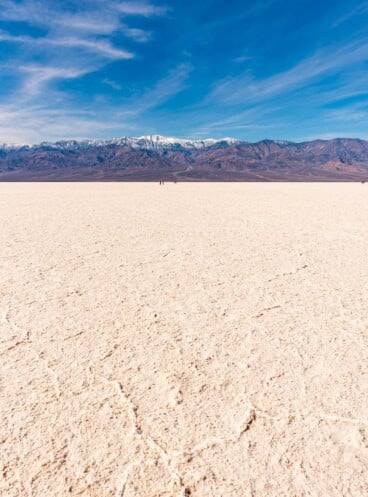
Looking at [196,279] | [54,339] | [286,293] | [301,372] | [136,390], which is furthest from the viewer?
[196,279]

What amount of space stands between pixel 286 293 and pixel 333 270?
1.73 meters

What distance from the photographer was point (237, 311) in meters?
4.22

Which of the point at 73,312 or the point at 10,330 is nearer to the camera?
the point at 10,330

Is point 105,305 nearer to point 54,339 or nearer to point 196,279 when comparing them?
point 54,339

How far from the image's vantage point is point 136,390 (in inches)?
105

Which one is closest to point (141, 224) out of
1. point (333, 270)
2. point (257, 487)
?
point (333, 270)

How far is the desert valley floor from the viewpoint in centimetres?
195

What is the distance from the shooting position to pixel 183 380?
2811 millimetres

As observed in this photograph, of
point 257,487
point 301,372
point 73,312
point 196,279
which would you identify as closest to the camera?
point 257,487

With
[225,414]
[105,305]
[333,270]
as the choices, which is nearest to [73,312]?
[105,305]

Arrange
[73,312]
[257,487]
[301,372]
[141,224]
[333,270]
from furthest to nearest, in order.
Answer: [141,224] → [333,270] → [73,312] → [301,372] → [257,487]

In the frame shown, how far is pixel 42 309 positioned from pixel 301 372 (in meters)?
3.27

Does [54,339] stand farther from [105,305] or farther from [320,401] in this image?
[320,401]

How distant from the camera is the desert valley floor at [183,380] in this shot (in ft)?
6.39
